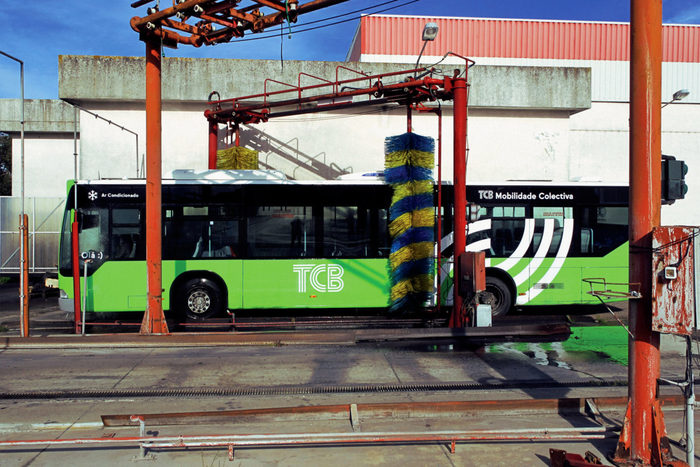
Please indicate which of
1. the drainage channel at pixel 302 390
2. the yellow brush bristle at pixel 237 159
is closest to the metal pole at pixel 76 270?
the drainage channel at pixel 302 390

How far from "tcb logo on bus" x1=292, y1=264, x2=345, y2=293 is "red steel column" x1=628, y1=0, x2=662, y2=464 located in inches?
319

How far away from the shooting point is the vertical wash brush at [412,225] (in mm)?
11992

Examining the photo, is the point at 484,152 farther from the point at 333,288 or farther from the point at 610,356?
the point at 610,356

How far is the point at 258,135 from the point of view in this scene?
58.0 ft

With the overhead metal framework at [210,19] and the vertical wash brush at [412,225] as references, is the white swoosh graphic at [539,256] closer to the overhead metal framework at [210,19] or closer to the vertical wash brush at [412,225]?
the vertical wash brush at [412,225]

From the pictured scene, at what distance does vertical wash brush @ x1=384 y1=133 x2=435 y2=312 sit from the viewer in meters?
12.0

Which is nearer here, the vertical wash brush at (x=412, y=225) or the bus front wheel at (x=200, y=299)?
the vertical wash brush at (x=412, y=225)

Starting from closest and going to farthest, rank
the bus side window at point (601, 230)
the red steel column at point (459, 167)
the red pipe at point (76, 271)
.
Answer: the red steel column at point (459, 167)
the red pipe at point (76, 271)
the bus side window at point (601, 230)

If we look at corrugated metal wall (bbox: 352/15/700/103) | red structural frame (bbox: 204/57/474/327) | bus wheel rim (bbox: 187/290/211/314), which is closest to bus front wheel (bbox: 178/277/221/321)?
bus wheel rim (bbox: 187/290/211/314)

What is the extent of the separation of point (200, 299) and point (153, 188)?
9.96 feet

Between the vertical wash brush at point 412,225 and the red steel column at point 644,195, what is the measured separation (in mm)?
7448

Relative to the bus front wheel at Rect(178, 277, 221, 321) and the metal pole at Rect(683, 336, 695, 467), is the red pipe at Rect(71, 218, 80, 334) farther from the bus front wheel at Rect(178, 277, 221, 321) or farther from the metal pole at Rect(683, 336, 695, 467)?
the metal pole at Rect(683, 336, 695, 467)

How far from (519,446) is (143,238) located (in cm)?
931

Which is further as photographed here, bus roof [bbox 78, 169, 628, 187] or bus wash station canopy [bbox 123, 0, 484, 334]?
bus roof [bbox 78, 169, 628, 187]
